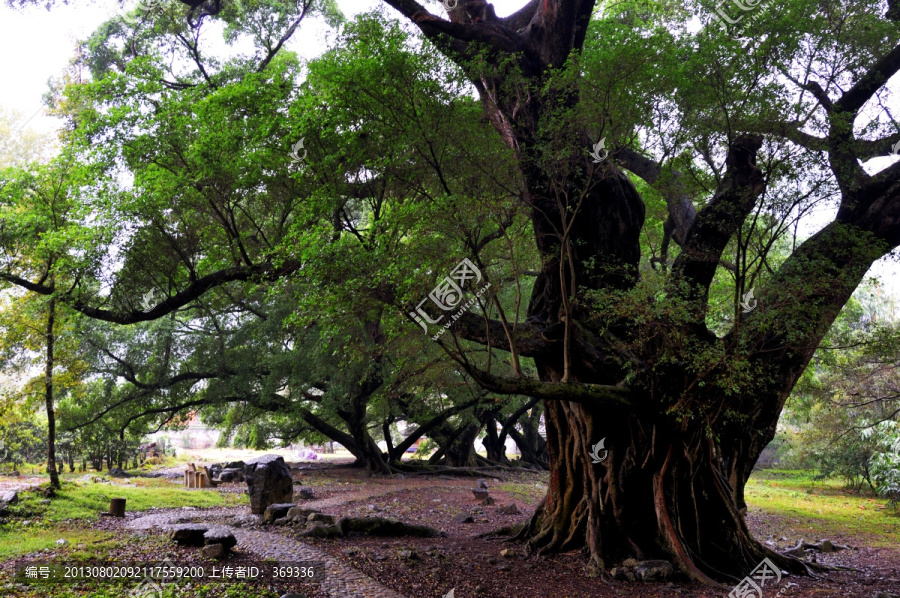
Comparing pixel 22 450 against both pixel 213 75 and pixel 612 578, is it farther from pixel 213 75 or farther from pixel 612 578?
pixel 612 578

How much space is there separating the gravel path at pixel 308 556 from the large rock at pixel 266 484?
1.23 metres

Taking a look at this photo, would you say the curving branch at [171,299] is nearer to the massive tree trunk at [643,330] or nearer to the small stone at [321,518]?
the massive tree trunk at [643,330]

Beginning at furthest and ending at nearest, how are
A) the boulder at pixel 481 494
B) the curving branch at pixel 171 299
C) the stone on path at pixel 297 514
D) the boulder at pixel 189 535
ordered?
the boulder at pixel 481 494, the stone on path at pixel 297 514, the curving branch at pixel 171 299, the boulder at pixel 189 535

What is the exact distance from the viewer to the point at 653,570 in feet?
22.9

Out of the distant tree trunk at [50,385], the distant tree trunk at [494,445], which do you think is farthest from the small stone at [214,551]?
the distant tree trunk at [494,445]

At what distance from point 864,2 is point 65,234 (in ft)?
37.4

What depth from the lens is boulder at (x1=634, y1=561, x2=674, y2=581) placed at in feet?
22.7

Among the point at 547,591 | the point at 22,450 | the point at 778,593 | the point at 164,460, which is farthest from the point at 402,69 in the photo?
the point at 164,460

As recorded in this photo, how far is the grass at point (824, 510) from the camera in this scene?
12367 mm

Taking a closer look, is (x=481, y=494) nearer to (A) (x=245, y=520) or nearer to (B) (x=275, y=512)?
(B) (x=275, y=512)

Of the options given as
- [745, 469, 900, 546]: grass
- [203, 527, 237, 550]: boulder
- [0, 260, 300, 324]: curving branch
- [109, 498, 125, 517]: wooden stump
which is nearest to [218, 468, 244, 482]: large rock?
[109, 498, 125, 517]: wooden stump

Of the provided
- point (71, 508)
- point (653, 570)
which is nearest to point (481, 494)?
point (653, 570)

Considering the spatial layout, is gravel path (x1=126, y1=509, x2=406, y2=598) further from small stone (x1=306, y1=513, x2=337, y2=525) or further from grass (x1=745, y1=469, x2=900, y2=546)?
grass (x1=745, y1=469, x2=900, y2=546)

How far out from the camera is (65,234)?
8922mm
